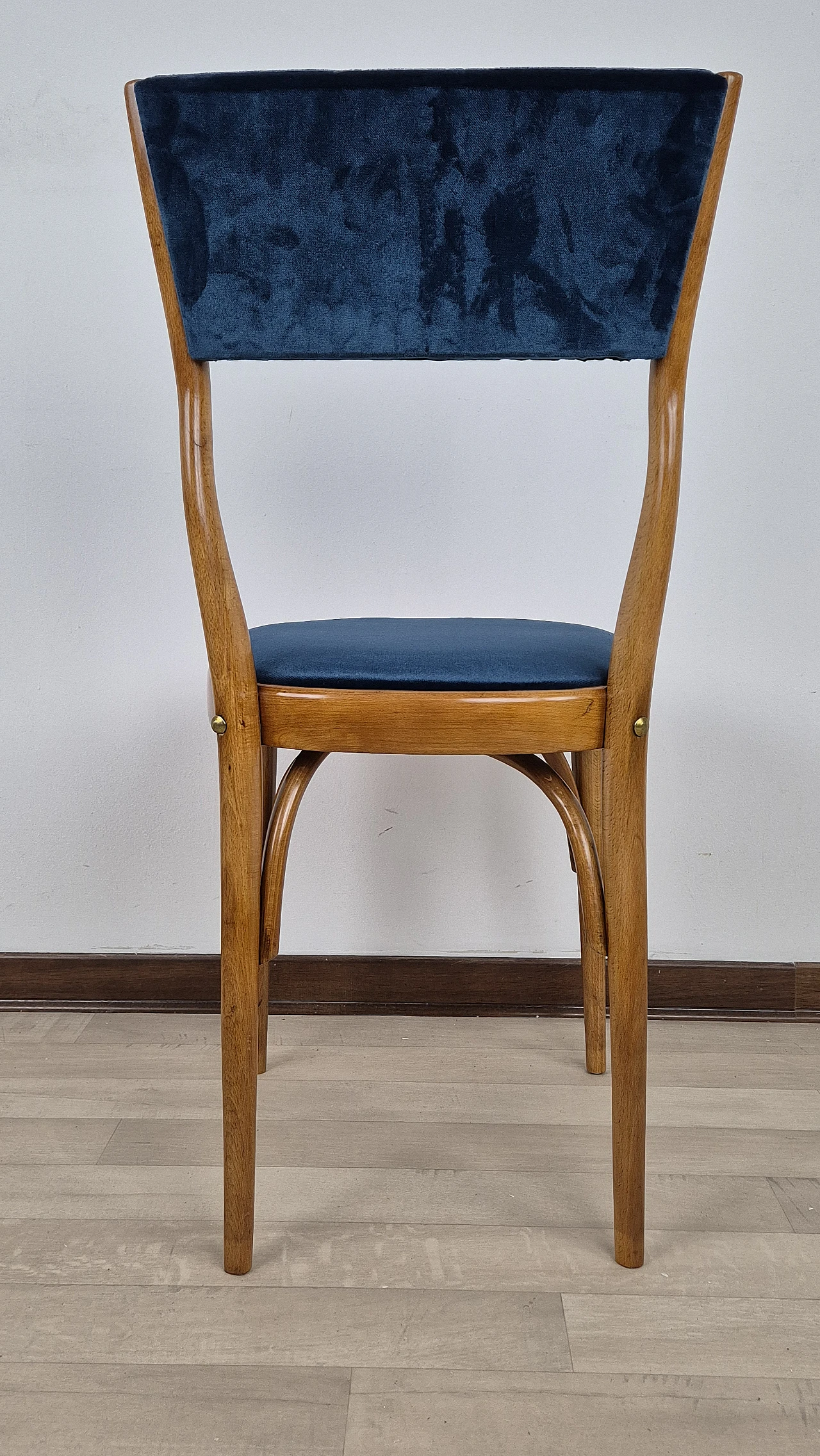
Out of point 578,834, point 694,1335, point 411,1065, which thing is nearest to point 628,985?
point 578,834

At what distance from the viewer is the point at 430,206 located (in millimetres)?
827

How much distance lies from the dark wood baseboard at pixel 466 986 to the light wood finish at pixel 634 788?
0.61 meters

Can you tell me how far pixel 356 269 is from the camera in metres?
0.85

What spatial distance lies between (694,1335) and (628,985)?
28 centimetres

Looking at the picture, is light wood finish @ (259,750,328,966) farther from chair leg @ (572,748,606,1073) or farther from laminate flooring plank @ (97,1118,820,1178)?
chair leg @ (572,748,606,1073)

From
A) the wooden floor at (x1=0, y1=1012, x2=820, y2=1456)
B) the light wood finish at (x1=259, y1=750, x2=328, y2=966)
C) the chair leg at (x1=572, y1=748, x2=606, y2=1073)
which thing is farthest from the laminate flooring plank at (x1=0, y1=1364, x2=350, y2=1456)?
the chair leg at (x1=572, y1=748, x2=606, y2=1073)

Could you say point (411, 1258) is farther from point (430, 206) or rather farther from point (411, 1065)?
point (430, 206)

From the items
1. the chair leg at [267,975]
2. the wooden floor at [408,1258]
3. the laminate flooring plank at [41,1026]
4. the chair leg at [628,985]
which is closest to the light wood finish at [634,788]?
the chair leg at [628,985]

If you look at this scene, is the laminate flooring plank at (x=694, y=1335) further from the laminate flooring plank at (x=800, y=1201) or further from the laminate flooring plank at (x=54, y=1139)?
the laminate flooring plank at (x=54, y=1139)

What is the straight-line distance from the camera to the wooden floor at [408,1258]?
0.81 metres

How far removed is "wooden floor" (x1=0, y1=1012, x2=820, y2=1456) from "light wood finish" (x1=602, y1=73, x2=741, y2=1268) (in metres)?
0.10

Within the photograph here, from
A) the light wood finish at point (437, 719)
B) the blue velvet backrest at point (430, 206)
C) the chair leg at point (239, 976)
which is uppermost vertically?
the blue velvet backrest at point (430, 206)

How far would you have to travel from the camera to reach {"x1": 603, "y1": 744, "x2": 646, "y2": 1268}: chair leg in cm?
97

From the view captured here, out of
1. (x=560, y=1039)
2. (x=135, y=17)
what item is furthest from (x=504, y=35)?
(x=560, y=1039)
